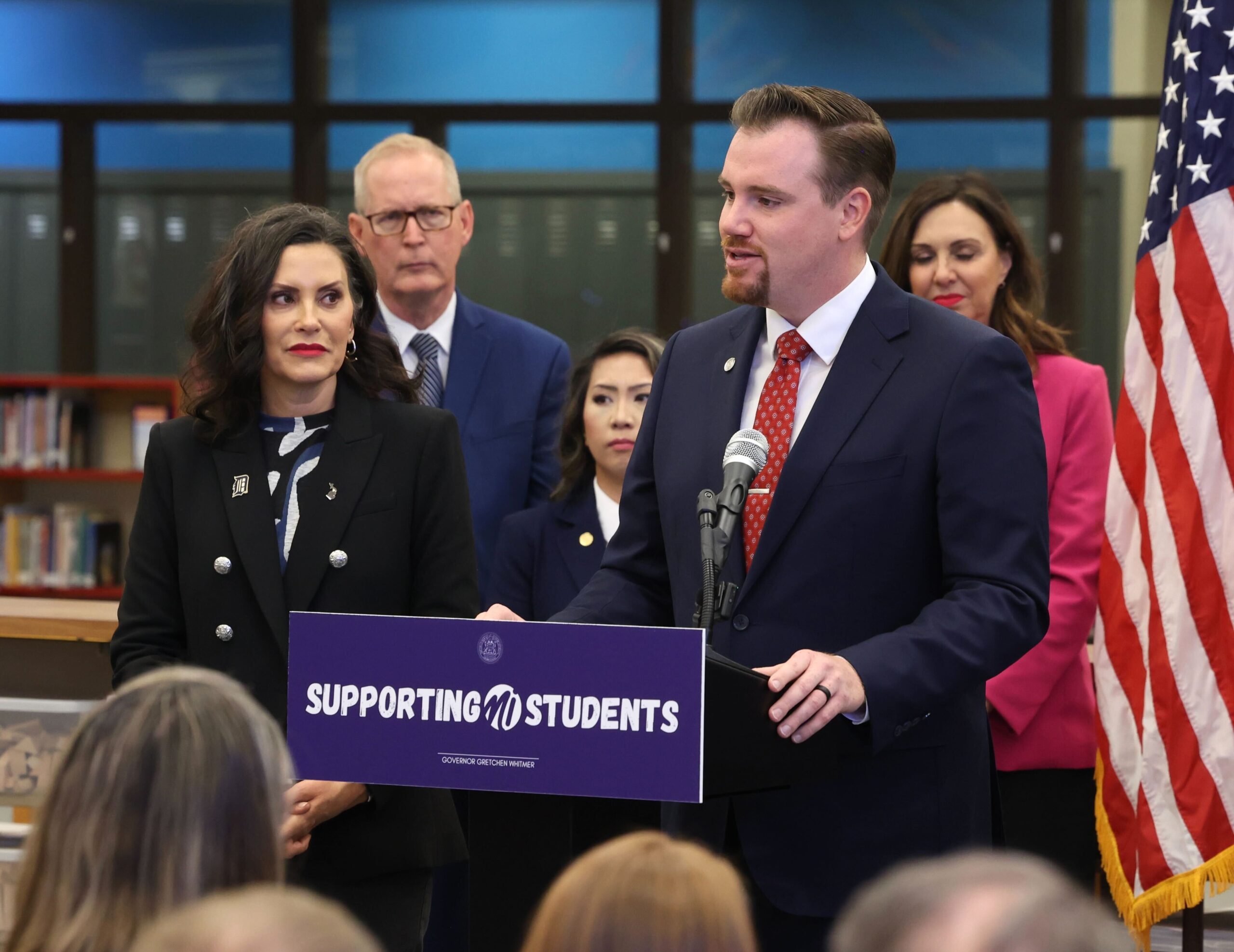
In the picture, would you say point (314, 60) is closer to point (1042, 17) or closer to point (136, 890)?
point (1042, 17)

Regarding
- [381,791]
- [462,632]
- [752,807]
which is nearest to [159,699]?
[462,632]

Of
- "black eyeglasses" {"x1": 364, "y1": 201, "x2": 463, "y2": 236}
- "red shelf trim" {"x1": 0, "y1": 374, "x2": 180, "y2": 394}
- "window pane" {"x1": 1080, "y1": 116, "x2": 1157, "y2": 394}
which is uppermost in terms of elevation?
"window pane" {"x1": 1080, "y1": 116, "x2": 1157, "y2": 394}

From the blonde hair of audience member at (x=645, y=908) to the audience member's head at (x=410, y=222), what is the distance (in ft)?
8.61

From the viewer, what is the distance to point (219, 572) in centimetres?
236

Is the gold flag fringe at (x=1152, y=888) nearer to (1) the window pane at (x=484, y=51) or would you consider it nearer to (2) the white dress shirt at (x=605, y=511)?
(2) the white dress shirt at (x=605, y=511)

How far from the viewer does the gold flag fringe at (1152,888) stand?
3.09m

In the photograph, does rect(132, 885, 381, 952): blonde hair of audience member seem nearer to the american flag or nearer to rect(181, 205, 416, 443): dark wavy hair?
rect(181, 205, 416, 443): dark wavy hair

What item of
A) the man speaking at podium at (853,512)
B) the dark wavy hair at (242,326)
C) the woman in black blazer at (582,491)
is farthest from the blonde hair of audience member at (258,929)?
the woman in black blazer at (582,491)

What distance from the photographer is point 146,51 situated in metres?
8.73

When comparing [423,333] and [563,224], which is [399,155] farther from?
[563,224]

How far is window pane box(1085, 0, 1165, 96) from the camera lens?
7.85 m

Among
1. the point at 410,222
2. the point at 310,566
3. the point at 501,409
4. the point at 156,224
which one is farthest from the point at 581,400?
the point at 156,224

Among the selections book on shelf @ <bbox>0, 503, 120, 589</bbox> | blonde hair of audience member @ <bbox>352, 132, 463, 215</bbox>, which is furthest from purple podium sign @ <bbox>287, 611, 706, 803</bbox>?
book on shelf @ <bbox>0, 503, 120, 589</bbox>

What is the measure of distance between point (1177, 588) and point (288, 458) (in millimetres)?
1961
